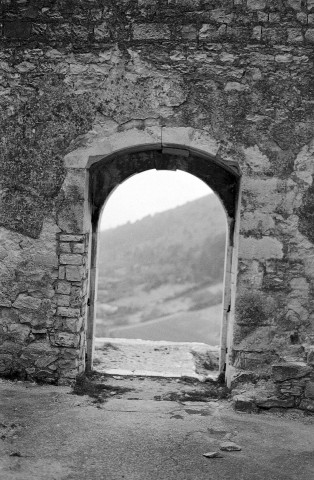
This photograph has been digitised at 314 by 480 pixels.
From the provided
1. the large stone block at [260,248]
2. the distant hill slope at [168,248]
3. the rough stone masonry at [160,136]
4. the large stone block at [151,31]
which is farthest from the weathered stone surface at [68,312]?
the distant hill slope at [168,248]

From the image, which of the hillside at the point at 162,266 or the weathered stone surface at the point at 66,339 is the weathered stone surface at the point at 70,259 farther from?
the hillside at the point at 162,266

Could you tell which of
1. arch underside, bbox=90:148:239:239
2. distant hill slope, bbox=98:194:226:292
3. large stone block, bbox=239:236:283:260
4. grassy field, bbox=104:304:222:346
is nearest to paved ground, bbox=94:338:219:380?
large stone block, bbox=239:236:283:260

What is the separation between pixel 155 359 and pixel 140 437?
287 cm

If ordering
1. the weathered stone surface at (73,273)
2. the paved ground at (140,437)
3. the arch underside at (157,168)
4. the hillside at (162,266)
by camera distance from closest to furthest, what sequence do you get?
the paved ground at (140,437), the weathered stone surface at (73,273), the arch underside at (157,168), the hillside at (162,266)

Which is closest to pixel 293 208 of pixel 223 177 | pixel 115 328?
pixel 223 177

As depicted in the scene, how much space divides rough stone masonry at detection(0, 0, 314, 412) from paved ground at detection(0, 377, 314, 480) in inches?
13.6

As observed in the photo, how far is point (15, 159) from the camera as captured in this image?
523 centimetres

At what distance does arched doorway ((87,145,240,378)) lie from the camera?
226 inches

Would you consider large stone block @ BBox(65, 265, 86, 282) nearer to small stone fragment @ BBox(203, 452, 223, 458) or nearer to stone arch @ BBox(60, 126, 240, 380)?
stone arch @ BBox(60, 126, 240, 380)

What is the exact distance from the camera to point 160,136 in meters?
5.07

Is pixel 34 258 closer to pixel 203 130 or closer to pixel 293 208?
pixel 203 130

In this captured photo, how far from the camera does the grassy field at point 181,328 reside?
12.0 m

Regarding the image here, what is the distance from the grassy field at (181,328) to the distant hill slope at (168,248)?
9.76ft

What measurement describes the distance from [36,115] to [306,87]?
8.79ft
